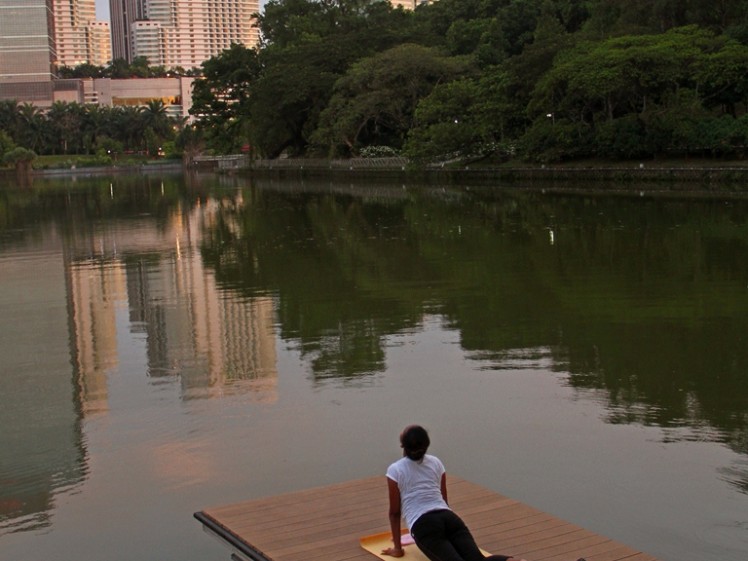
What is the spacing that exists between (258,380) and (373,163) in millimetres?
48374

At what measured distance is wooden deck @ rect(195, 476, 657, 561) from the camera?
5691 millimetres

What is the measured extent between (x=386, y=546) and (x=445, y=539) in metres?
0.44

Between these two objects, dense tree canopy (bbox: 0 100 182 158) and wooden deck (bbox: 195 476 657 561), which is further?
dense tree canopy (bbox: 0 100 182 158)

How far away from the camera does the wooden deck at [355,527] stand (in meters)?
5.69

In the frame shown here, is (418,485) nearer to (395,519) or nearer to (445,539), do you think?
(395,519)

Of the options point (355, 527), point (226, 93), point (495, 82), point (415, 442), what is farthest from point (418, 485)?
point (226, 93)

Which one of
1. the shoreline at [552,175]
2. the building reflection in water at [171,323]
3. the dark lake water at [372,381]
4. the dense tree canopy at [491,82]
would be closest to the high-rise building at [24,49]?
the dense tree canopy at [491,82]

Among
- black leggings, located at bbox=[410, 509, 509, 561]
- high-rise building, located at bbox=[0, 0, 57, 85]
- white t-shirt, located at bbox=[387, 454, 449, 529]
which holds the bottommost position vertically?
black leggings, located at bbox=[410, 509, 509, 561]

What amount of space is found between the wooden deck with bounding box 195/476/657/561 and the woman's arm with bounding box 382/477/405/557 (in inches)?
5.8

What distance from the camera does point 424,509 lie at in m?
5.56

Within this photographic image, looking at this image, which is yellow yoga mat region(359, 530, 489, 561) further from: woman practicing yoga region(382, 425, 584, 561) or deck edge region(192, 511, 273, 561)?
deck edge region(192, 511, 273, 561)

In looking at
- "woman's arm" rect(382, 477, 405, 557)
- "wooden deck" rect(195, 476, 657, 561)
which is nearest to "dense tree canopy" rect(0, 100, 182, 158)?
"wooden deck" rect(195, 476, 657, 561)

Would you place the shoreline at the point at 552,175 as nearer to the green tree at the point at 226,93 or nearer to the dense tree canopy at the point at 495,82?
the dense tree canopy at the point at 495,82

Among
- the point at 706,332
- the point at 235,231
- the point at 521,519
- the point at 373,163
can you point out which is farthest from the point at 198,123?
the point at 521,519
